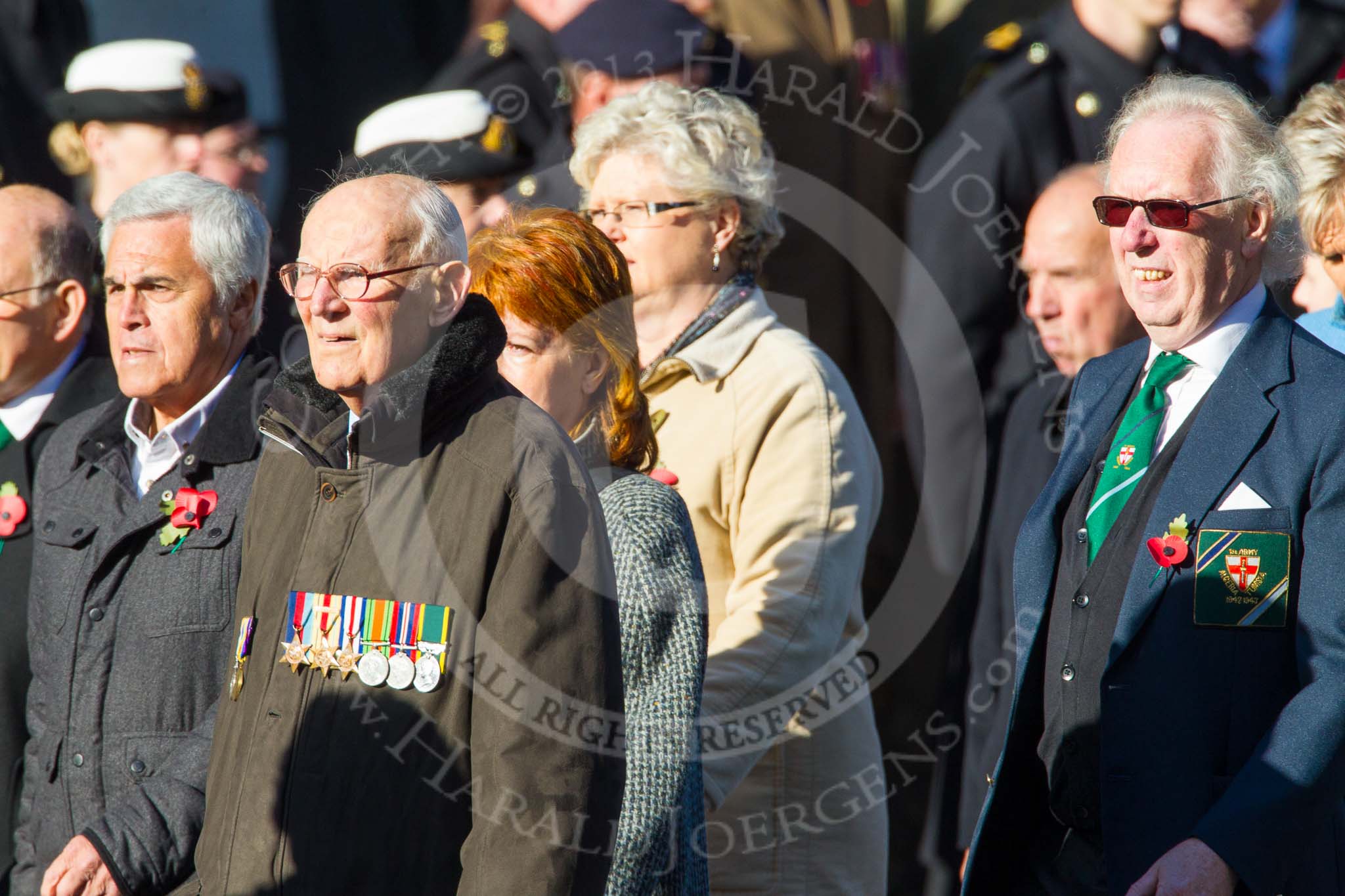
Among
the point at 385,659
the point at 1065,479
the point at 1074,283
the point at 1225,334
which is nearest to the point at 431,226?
the point at 385,659

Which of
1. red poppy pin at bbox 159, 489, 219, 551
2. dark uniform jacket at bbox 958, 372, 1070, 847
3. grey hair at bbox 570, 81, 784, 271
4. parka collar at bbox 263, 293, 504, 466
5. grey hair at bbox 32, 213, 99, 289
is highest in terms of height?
grey hair at bbox 570, 81, 784, 271

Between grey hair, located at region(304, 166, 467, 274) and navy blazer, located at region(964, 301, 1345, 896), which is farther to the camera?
grey hair, located at region(304, 166, 467, 274)

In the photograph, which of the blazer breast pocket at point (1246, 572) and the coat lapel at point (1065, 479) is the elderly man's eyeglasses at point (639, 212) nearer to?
the coat lapel at point (1065, 479)

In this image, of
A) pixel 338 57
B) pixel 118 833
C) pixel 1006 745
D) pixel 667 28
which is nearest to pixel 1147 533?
pixel 1006 745

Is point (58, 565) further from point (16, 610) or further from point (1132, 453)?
point (1132, 453)

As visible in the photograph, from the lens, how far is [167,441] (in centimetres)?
322

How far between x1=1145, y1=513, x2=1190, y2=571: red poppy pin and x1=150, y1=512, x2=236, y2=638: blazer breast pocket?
1.70m

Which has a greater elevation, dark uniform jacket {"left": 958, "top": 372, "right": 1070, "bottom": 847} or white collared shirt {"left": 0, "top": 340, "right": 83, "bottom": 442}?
white collared shirt {"left": 0, "top": 340, "right": 83, "bottom": 442}

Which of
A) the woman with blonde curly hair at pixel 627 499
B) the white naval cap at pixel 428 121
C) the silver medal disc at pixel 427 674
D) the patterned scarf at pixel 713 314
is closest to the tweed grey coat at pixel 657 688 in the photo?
the woman with blonde curly hair at pixel 627 499

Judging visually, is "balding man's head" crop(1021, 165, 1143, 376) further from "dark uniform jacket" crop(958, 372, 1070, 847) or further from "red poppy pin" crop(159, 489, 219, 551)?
→ "red poppy pin" crop(159, 489, 219, 551)

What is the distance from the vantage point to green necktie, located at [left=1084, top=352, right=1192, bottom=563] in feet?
8.63

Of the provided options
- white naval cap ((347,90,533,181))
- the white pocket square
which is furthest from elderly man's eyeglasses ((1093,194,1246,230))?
white naval cap ((347,90,533,181))

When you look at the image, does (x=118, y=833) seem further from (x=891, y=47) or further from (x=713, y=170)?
(x=891, y=47)

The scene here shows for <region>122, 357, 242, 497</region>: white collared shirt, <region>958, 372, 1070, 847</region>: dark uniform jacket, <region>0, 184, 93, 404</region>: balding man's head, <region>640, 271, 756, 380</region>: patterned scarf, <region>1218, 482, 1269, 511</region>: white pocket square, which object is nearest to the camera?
<region>1218, 482, 1269, 511</region>: white pocket square
